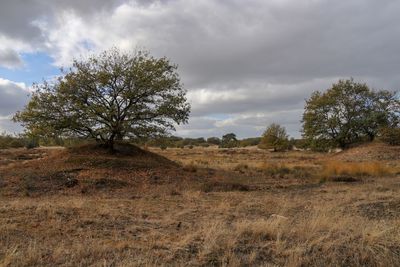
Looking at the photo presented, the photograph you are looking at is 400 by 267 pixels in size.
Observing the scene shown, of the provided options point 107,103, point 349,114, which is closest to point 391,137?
point 349,114

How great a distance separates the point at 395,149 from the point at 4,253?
38.8 metres

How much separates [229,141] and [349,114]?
2718 inches

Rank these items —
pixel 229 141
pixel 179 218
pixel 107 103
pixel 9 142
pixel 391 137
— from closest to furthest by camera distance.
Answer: pixel 179 218
pixel 107 103
pixel 391 137
pixel 9 142
pixel 229 141

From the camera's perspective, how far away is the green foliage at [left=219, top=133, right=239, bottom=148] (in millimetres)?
109300

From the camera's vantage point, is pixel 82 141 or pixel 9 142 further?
pixel 9 142

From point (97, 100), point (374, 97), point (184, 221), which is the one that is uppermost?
point (374, 97)

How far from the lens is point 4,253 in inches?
263

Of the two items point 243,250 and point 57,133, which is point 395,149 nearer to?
point 57,133

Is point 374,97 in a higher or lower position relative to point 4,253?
higher

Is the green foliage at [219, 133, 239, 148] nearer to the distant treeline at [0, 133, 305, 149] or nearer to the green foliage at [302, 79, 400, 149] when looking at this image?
the distant treeline at [0, 133, 305, 149]

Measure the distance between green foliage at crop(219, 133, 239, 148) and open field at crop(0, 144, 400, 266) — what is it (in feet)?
280

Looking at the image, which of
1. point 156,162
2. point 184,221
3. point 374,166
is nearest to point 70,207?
point 184,221

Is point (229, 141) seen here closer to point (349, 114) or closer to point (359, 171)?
point (349, 114)

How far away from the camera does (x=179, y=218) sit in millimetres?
10969
